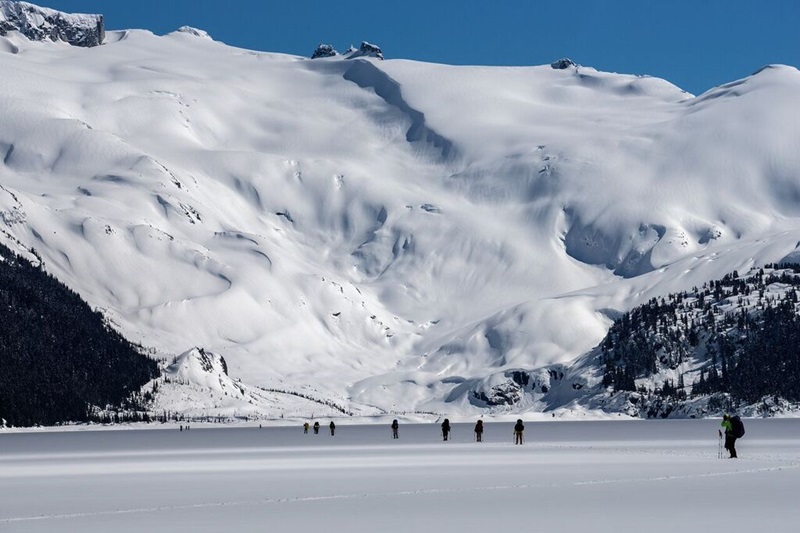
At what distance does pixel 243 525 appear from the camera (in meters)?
45.5

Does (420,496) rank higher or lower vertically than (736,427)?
lower

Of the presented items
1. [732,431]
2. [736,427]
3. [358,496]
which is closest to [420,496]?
[358,496]

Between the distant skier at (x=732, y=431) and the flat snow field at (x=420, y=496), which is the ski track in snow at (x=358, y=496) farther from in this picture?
the distant skier at (x=732, y=431)

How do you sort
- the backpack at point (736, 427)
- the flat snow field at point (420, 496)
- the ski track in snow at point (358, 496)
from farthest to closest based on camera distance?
the backpack at point (736, 427) < the ski track in snow at point (358, 496) < the flat snow field at point (420, 496)

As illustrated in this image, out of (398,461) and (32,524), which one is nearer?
(32,524)

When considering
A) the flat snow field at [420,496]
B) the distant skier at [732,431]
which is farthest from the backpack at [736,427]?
the flat snow field at [420,496]

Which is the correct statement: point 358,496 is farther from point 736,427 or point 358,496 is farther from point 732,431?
point 736,427

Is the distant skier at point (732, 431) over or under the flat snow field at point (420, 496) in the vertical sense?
over

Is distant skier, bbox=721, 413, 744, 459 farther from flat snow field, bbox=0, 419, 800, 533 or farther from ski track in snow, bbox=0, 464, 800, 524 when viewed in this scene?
ski track in snow, bbox=0, 464, 800, 524

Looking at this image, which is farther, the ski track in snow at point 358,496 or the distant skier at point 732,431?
the distant skier at point 732,431

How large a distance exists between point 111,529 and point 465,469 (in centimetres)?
3650

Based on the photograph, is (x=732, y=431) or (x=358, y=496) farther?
(x=732, y=431)

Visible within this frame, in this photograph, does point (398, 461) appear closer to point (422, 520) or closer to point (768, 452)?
point (768, 452)

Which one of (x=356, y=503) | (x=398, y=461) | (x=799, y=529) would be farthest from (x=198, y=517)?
(x=398, y=461)
